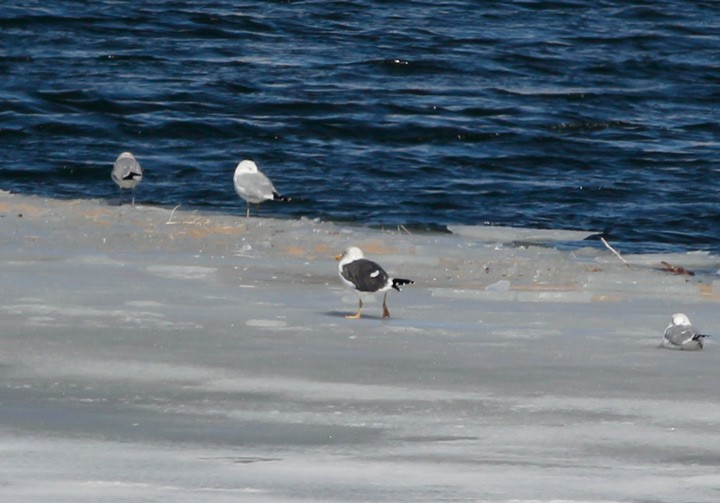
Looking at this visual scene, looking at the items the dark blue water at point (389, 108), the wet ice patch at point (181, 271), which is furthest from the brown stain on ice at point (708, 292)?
the dark blue water at point (389, 108)

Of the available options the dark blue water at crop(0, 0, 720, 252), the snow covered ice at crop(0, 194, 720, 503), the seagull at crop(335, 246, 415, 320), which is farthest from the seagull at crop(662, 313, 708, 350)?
the dark blue water at crop(0, 0, 720, 252)

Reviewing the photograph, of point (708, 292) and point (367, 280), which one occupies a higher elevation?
point (708, 292)

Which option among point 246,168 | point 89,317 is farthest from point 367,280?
point 246,168

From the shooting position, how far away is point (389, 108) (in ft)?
69.3

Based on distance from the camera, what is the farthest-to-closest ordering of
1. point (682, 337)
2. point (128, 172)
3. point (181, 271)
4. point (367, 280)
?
point (128, 172)
point (181, 271)
point (367, 280)
point (682, 337)

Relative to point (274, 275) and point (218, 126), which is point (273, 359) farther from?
point (218, 126)

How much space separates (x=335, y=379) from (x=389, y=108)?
1458cm

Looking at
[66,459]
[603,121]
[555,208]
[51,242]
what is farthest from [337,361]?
[603,121]

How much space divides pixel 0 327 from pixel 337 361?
175cm

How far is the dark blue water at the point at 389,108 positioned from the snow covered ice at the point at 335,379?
15.2ft

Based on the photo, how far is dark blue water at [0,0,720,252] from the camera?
1634cm

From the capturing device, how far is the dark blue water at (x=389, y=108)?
16344 millimetres

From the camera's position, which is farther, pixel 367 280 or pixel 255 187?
pixel 255 187

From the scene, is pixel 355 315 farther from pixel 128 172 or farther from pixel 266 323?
pixel 128 172
